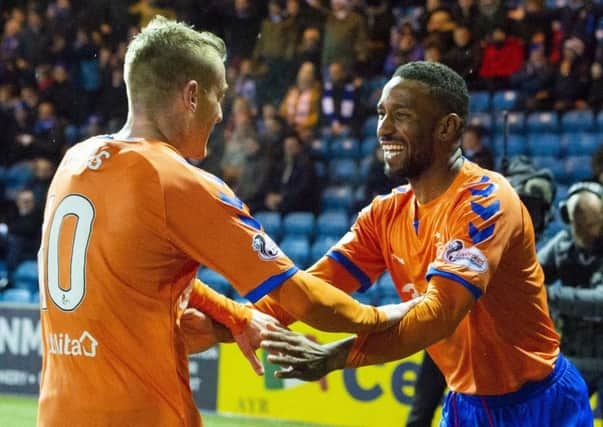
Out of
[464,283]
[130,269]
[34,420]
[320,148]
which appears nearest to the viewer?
[130,269]

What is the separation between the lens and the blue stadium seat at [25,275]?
34.4 feet

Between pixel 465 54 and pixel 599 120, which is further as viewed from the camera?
pixel 465 54

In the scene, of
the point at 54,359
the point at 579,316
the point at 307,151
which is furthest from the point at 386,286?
the point at 54,359

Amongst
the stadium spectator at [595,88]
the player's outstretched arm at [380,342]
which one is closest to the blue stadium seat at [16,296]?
the stadium spectator at [595,88]

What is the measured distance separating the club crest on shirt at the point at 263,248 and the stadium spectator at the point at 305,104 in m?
7.54

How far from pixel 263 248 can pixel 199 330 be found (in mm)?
748

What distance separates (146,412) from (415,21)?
8450 millimetres

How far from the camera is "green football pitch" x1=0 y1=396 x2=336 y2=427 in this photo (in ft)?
25.4

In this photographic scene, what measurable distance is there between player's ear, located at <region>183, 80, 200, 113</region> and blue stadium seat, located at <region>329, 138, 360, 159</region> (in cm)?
732

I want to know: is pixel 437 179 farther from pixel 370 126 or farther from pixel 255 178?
pixel 370 126

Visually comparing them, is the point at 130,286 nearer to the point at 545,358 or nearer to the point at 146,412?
the point at 146,412

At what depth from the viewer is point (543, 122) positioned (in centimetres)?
964

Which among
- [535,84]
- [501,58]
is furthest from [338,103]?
[535,84]

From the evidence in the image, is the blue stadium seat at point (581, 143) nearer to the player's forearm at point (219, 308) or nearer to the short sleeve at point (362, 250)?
the short sleeve at point (362, 250)
